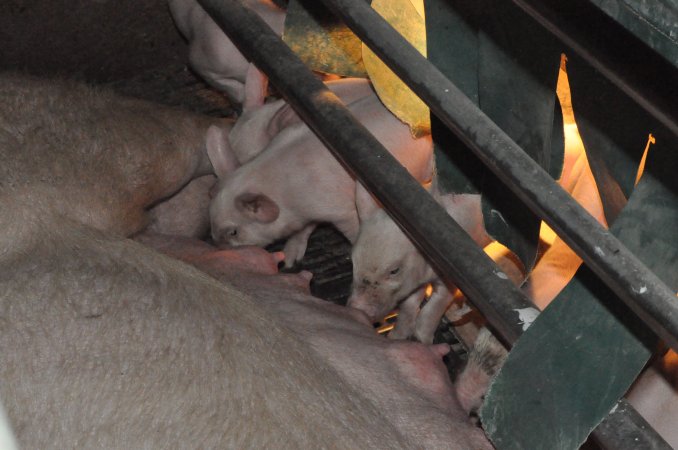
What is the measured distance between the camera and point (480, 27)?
1.79m

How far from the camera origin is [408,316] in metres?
2.54

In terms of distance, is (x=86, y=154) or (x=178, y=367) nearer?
(x=178, y=367)

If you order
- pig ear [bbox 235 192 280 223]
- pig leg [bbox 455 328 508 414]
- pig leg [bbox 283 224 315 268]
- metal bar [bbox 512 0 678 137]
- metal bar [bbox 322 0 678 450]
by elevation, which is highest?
metal bar [bbox 512 0 678 137]

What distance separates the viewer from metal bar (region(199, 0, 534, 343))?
5.33 ft

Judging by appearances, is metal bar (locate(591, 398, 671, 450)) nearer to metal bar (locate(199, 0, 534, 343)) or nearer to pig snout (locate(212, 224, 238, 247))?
metal bar (locate(199, 0, 534, 343))

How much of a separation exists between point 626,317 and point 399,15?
924mm

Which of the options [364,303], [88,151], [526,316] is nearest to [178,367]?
[526,316]

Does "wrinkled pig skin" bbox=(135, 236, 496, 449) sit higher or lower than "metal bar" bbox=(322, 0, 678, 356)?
lower

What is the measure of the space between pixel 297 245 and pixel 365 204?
324mm

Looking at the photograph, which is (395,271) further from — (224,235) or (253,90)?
(253,90)

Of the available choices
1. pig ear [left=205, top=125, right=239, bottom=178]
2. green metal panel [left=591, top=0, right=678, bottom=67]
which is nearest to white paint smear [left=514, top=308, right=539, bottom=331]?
green metal panel [left=591, top=0, right=678, bottom=67]

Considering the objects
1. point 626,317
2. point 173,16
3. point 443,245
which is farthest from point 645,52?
point 173,16

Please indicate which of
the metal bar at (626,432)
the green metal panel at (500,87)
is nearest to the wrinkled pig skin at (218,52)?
the green metal panel at (500,87)

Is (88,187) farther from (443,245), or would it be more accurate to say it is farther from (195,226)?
(443,245)
